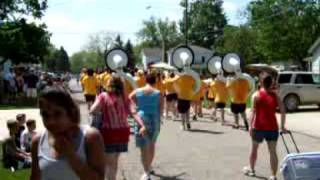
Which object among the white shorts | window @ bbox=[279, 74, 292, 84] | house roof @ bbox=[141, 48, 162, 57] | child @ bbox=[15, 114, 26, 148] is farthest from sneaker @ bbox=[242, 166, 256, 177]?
house roof @ bbox=[141, 48, 162, 57]

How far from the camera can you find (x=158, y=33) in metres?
144

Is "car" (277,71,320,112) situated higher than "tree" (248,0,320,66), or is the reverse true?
"tree" (248,0,320,66)

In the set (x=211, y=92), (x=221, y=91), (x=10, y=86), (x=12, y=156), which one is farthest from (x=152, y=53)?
(x=12, y=156)

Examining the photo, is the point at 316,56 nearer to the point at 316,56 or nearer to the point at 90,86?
Result: the point at 316,56

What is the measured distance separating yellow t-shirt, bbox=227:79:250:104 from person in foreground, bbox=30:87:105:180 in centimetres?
1632

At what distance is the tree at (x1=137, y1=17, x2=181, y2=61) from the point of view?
134m

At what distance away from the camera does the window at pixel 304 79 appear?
1142 inches

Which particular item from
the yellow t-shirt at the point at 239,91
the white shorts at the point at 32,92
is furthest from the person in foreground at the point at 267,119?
the white shorts at the point at 32,92

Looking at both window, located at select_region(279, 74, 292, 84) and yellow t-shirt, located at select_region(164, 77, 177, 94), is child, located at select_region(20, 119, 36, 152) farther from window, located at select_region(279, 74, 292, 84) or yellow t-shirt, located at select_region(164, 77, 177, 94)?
window, located at select_region(279, 74, 292, 84)

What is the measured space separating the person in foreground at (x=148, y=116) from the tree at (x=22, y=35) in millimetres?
28538

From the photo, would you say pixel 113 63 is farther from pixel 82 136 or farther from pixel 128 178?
pixel 82 136

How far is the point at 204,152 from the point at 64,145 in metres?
11.0

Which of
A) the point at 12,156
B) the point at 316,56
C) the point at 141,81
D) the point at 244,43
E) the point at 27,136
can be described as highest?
the point at 244,43

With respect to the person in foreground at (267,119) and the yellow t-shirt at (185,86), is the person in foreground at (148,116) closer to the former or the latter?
the person in foreground at (267,119)
